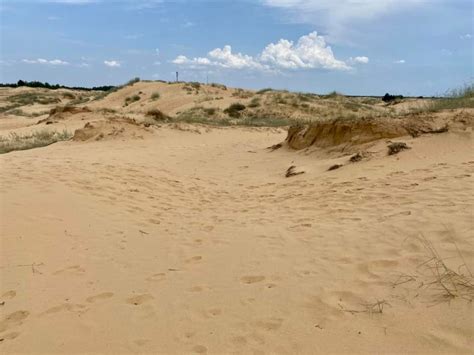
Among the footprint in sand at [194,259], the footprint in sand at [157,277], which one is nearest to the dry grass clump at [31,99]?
the footprint in sand at [194,259]

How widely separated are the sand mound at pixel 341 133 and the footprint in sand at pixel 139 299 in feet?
21.4

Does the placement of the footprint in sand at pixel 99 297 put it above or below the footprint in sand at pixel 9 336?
above

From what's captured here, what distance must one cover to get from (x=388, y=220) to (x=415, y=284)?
1.44 metres

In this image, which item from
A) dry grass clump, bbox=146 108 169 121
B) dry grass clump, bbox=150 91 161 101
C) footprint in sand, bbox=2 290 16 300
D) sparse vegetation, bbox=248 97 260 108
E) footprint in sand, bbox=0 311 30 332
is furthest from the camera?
dry grass clump, bbox=150 91 161 101

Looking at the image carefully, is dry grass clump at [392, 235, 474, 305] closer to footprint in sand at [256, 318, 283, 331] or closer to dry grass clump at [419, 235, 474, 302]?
dry grass clump at [419, 235, 474, 302]

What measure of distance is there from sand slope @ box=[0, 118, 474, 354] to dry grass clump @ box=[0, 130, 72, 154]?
6.61 meters

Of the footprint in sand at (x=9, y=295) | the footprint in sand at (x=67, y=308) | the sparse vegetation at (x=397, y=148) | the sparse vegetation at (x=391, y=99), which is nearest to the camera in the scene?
the footprint in sand at (x=67, y=308)

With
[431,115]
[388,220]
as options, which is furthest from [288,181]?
[388,220]

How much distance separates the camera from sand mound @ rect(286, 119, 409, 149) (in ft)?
29.6

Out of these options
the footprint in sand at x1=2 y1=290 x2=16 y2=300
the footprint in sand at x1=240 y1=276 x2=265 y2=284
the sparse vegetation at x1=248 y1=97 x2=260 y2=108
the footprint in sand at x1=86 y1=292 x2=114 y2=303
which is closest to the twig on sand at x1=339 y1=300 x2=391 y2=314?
the footprint in sand at x1=240 y1=276 x2=265 y2=284

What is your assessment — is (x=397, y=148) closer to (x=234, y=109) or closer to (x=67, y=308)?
(x=67, y=308)

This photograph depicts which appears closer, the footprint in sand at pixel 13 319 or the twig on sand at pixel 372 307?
the twig on sand at pixel 372 307

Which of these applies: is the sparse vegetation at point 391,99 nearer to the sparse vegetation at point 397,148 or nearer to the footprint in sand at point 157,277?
the sparse vegetation at point 397,148

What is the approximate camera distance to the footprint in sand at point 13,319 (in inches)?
127
